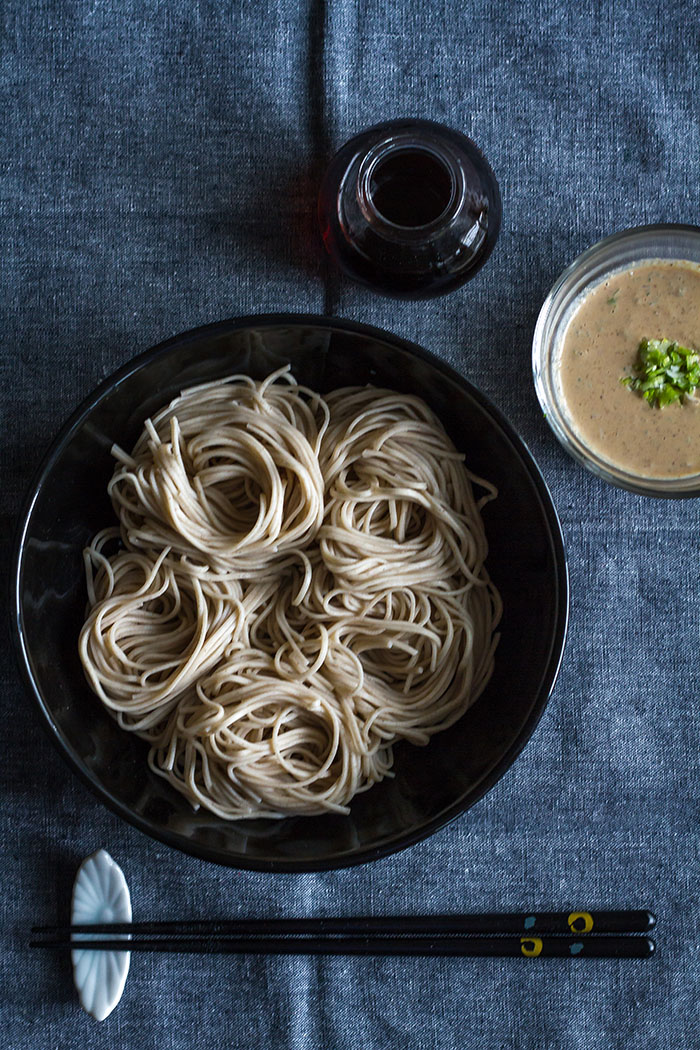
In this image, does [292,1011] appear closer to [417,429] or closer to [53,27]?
[417,429]

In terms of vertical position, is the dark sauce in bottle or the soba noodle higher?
the dark sauce in bottle

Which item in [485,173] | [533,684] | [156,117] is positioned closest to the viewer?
[533,684]

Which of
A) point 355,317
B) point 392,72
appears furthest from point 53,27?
point 355,317

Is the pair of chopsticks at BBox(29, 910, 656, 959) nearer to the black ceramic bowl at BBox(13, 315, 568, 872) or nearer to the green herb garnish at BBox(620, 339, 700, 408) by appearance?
the black ceramic bowl at BBox(13, 315, 568, 872)

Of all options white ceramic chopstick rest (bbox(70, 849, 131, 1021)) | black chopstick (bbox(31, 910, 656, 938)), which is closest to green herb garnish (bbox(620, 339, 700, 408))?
black chopstick (bbox(31, 910, 656, 938))

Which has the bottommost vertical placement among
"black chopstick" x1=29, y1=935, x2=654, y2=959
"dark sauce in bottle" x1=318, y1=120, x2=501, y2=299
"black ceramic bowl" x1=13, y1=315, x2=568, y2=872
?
"black chopstick" x1=29, y1=935, x2=654, y2=959

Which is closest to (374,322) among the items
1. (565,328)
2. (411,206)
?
(411,206)

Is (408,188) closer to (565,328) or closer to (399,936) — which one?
(565,328)
